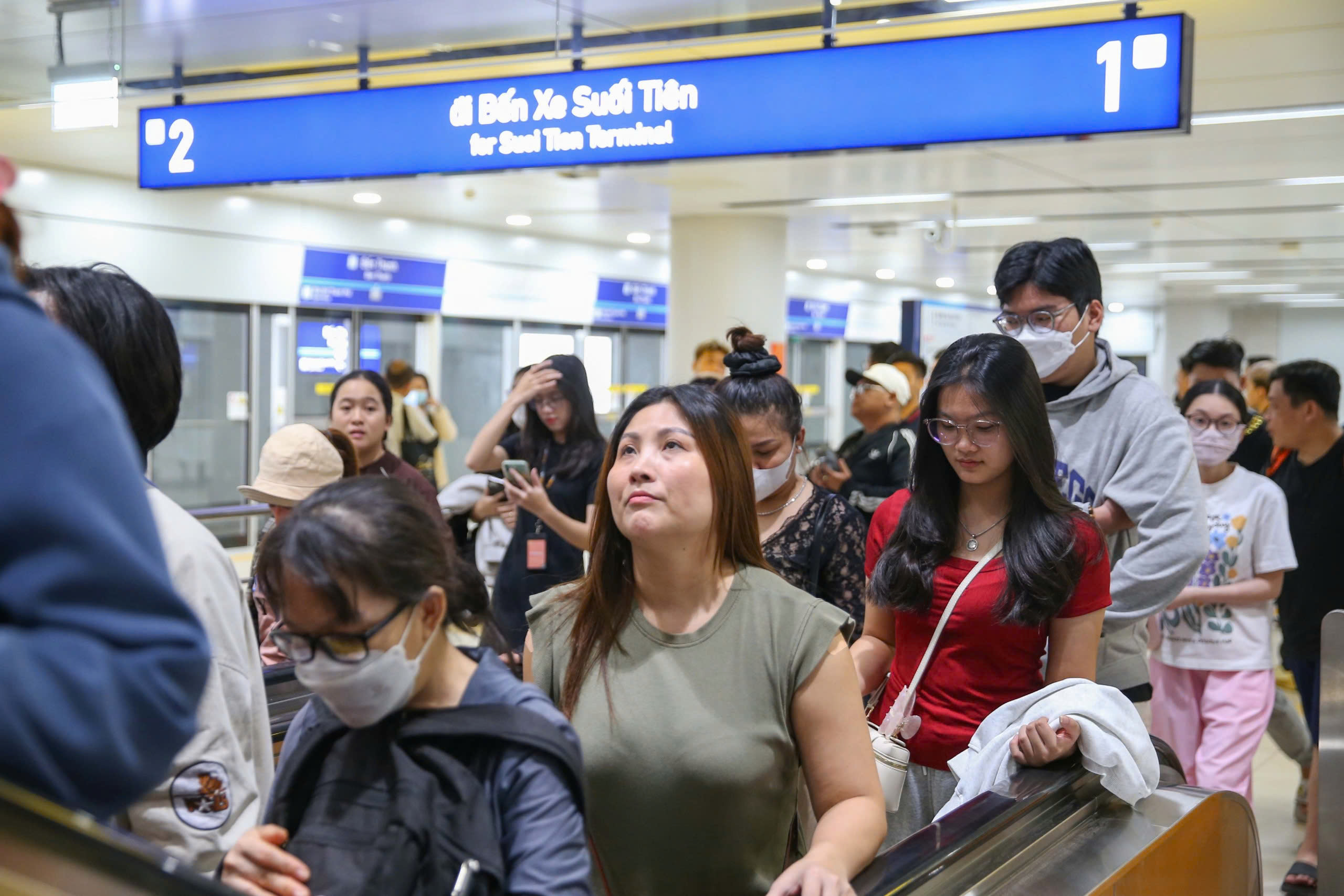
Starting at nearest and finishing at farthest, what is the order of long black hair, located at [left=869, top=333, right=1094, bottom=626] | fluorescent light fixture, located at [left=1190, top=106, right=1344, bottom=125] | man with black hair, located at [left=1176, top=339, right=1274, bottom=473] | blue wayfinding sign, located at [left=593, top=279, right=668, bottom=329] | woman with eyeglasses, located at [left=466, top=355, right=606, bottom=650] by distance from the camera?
1. long black hair, located at [left=869, top=333, right=1094, bottom=626]
2. woman with eyeglasses, located at [left=466, top=355, right=606, bottom=650]
3. man with black hair, located at [left=1176, top=339, right=1274, bottom=473]
4. fluorescent light fixture, located at [left=1190, top=106, right=1344, bottom=125]
5. blue wayfinding sign, located at [left=593, top=279, right=668, bottom=329]

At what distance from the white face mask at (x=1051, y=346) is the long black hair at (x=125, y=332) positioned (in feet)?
6.28

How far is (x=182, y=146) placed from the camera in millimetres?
4898

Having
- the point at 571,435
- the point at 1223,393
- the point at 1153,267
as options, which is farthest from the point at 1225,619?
the point at 1153,267

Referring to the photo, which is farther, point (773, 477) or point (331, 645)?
point (773, 477)

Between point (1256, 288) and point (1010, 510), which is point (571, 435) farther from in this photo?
point (1256, 288)

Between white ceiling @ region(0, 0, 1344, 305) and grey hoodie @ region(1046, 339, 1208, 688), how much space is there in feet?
3.22

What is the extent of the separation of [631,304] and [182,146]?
11138 millimetres

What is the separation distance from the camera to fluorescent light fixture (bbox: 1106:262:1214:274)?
16047 millimetres

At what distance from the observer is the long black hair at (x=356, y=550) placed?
1.26 metres

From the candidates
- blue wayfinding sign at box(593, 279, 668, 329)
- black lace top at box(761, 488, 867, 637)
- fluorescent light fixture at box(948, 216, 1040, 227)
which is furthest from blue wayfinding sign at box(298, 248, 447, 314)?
black lace top at box(761, 488, 867, 637)

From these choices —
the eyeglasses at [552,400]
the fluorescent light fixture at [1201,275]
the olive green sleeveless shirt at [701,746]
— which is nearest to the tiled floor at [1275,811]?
the eyeglasses at [552,400]

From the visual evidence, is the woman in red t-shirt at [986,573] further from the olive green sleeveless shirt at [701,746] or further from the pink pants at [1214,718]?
the pink pants at [1214,718]

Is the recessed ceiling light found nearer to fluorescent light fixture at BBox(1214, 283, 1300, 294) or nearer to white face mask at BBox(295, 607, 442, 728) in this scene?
fluorescent light fixture at BBox(1214, 283, 1300, 294)

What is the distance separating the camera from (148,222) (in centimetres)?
1020
